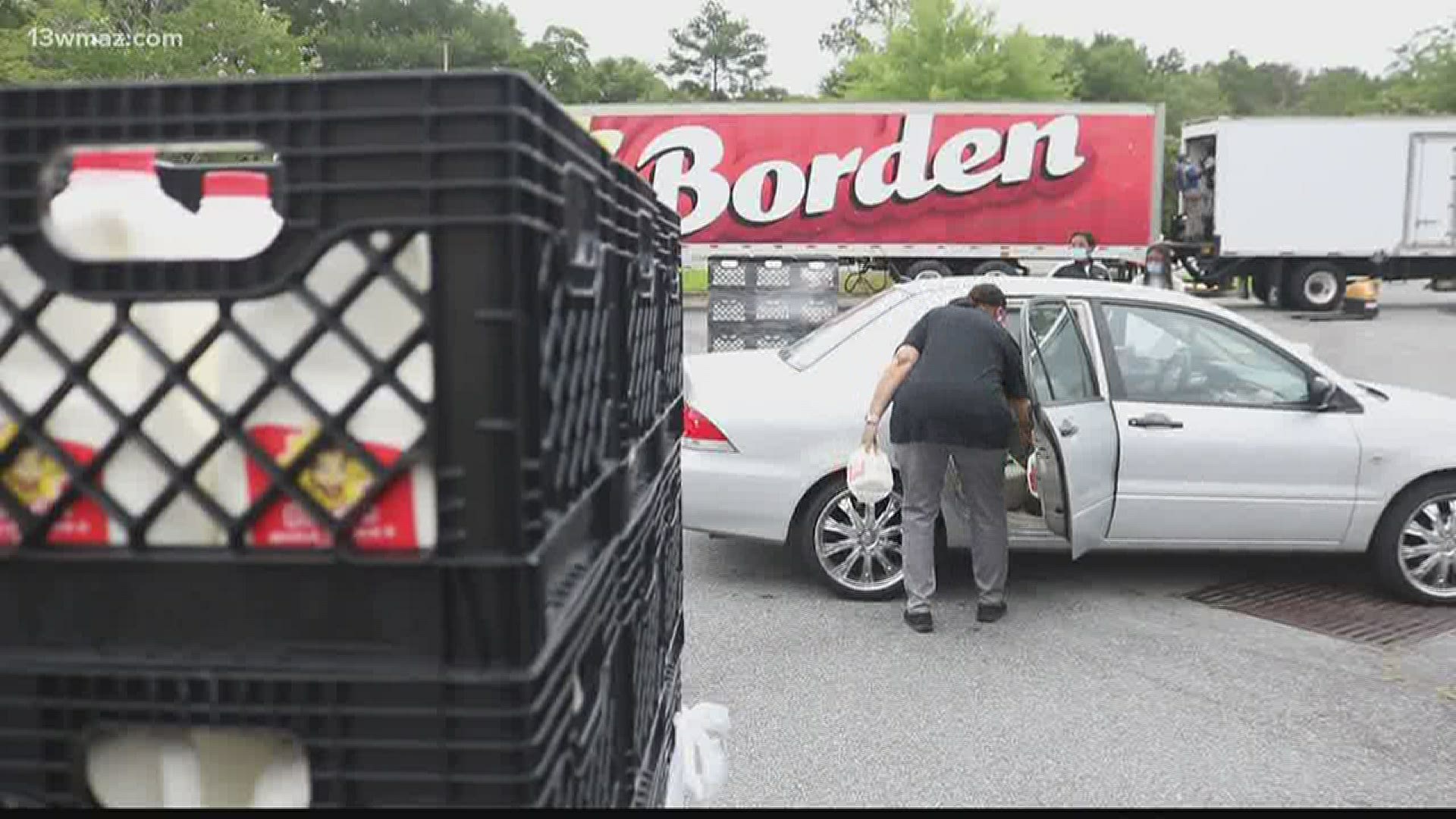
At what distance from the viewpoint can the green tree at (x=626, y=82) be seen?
8094 cm

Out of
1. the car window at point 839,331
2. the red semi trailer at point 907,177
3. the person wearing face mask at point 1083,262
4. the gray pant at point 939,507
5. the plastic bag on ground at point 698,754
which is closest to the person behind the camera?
the plastic bag on ground at point 698,754

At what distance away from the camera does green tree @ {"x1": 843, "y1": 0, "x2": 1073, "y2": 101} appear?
152 feet

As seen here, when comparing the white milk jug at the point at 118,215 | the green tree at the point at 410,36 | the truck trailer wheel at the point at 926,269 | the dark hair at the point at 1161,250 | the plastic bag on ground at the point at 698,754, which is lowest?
the plastic bag on ground at the point at 698,754

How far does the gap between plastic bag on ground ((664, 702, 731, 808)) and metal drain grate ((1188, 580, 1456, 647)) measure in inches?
157

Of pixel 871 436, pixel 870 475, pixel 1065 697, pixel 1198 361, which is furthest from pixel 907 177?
pixel 1065 697

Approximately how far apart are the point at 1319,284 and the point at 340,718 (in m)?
27.0

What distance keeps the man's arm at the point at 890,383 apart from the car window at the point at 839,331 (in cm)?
77

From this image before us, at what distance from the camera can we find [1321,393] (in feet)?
20.0

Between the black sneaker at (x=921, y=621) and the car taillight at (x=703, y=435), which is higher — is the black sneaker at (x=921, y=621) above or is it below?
below

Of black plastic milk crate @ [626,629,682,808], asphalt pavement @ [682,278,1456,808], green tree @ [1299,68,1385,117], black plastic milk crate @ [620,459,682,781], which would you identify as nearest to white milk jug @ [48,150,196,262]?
black plastic milk crate @ [620,459,682,781]

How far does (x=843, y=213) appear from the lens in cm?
2455

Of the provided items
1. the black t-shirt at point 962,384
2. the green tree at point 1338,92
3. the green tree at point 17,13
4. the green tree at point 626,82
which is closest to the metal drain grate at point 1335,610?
the black t-shirt at point 962,384

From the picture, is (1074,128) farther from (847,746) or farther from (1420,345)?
(847,746)

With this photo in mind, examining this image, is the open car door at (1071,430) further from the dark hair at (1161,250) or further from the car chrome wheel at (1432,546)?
the dark hair at (1161,250)
